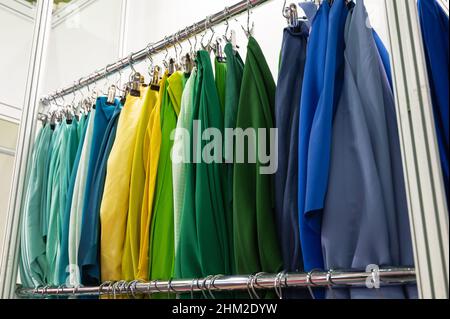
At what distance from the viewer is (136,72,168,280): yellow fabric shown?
1.02m

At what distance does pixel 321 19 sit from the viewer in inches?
34.4

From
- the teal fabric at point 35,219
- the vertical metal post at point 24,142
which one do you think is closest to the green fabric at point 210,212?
the teal fabric at point 35,219

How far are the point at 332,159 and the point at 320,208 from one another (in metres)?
0.10

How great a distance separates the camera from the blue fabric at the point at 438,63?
59cm

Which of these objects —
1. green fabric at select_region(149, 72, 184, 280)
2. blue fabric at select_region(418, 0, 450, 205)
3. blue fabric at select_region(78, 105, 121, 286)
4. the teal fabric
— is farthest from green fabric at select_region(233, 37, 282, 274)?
the teal fabric

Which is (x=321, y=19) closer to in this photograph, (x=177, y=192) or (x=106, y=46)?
(x=177, y=192)

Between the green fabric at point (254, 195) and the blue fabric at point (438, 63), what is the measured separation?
35 centimetres

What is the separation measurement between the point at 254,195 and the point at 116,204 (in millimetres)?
415

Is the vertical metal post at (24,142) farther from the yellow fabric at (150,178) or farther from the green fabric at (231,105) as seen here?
the green fabric at (231,105)

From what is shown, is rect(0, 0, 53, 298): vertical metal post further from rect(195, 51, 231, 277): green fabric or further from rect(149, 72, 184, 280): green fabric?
rect(195, 51, 231, 277): green fabric

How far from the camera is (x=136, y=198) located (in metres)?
1.09

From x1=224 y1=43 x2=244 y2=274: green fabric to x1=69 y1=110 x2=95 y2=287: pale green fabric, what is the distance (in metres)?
0.45

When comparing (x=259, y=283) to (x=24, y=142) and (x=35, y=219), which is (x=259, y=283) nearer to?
(x=35, y=219)
